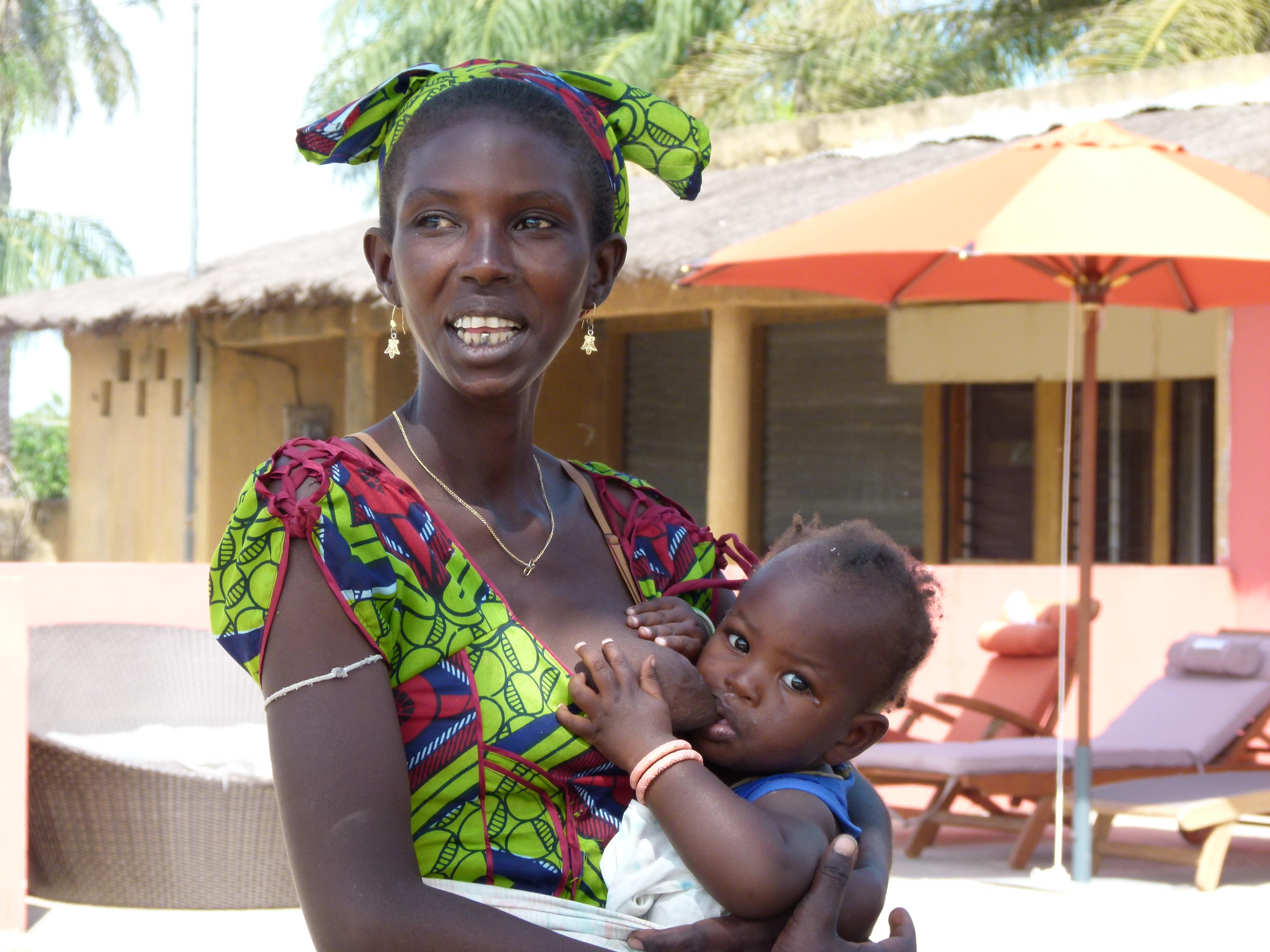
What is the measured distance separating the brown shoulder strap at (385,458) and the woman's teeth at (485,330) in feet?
0.49

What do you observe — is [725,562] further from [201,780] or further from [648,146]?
[201,780]

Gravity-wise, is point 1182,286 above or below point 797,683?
above

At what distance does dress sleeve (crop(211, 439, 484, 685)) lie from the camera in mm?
1431

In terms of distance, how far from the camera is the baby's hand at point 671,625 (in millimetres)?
1739

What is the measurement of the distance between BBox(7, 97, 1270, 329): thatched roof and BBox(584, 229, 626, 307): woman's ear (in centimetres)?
633

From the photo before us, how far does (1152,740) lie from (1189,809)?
0.90 m

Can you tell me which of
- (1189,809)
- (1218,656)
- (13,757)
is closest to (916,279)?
(1218,656)

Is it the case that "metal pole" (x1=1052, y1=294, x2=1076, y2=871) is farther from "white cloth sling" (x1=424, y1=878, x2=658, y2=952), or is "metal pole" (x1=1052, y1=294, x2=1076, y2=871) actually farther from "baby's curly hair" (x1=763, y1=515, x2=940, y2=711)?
"white cloth sling" (x1=424, y1=878, x2=658, y2=952)

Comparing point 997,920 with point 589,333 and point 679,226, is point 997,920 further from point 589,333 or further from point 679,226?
point 679,226

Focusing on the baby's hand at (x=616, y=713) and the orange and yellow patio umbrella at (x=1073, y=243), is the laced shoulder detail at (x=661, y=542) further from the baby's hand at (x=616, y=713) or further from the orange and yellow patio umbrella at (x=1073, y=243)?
the orange and yellow patio umbrella at (x=1073, y=243)

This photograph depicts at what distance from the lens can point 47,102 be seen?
25.9 metres

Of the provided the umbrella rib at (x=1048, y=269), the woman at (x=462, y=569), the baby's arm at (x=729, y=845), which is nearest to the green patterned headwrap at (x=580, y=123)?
the woman at (x=462, y=569)

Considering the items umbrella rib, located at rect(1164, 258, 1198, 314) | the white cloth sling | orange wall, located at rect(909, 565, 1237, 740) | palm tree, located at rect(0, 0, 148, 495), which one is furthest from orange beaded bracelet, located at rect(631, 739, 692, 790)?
palm tree, located at rect(0, 0, 148, 495)

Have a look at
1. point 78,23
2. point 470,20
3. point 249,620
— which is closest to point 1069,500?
point 249,620
